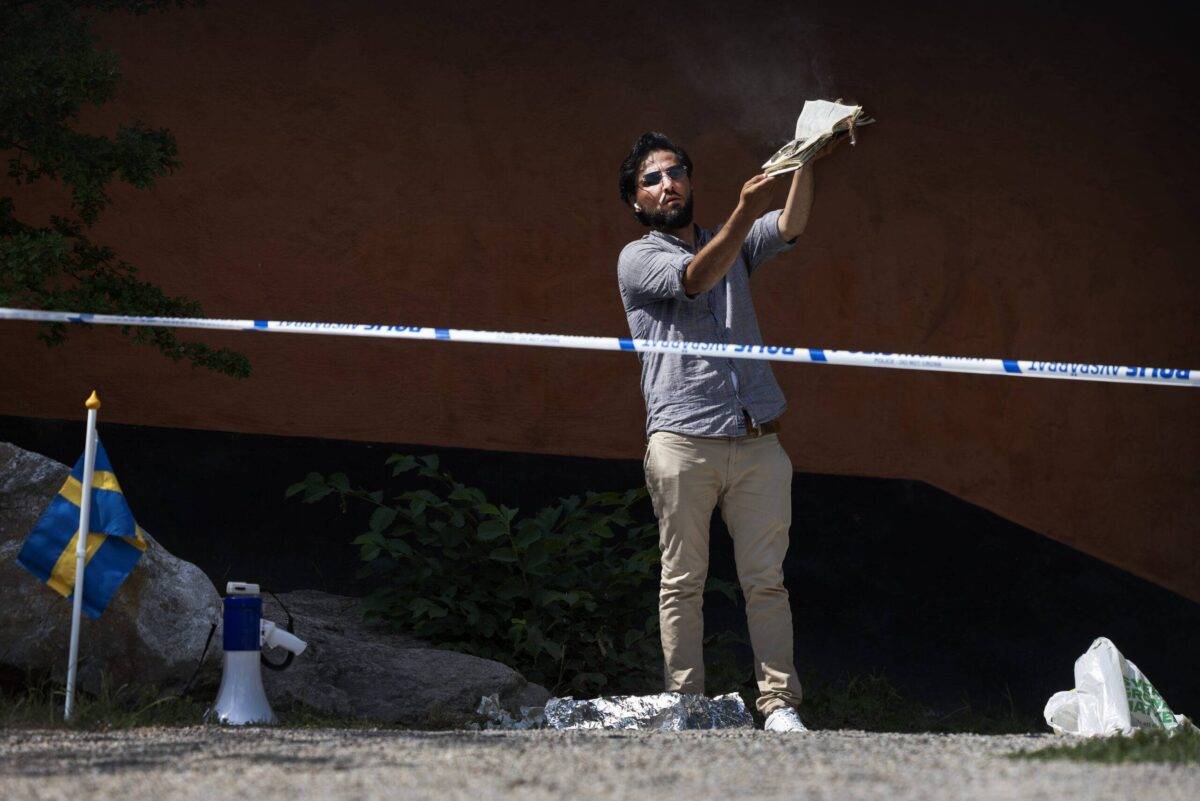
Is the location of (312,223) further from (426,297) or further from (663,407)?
(663,407)

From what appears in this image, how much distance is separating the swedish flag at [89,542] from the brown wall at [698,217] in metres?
1.48

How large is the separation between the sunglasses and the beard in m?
0.06

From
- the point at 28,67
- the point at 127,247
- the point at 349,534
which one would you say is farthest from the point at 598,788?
the point at 127,247

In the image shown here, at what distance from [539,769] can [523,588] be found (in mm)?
2016

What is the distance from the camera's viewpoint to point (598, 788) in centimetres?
237

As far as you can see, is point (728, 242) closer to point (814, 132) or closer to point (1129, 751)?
point (814, 132)

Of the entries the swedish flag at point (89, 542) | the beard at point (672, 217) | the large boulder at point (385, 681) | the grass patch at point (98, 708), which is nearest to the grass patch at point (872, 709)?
the large boulder at point (385, 681)

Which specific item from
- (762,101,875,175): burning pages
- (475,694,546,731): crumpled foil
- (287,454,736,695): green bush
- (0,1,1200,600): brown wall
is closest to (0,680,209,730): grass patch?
(475,694,546,731): crumpled foil

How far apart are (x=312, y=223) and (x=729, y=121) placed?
142cm

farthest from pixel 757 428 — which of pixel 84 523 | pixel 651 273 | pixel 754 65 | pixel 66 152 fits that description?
pixel 754 65

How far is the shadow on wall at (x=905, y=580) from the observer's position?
5.09 meters

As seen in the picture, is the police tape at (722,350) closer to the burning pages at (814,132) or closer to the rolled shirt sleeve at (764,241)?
the rolled shirt sleeve at (764,241)

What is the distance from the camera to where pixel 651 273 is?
11.7 ft

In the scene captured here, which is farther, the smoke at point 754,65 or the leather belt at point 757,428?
the smoke at point 754,65
